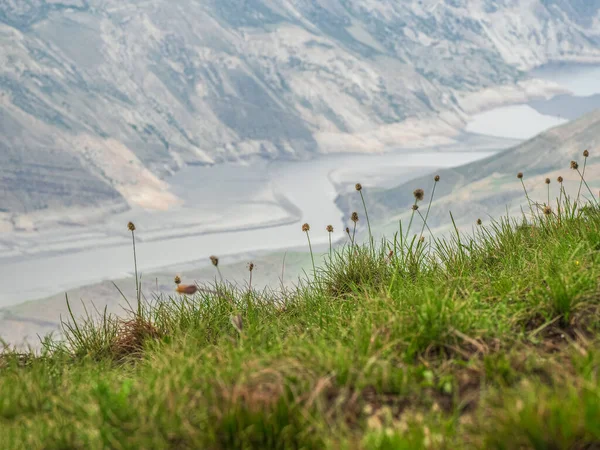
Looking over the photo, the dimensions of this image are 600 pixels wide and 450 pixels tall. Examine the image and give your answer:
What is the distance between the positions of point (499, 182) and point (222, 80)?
1096 centimetres

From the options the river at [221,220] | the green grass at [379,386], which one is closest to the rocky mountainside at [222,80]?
the river at [221,220]

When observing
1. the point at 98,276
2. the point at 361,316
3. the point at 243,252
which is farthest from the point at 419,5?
the point at 361,316

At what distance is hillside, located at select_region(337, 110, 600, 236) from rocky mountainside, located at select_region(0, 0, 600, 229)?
488 centimetres

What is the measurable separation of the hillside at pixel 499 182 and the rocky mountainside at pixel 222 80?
488cm

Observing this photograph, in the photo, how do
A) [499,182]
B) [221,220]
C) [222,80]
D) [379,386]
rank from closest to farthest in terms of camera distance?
1. [379,386]
2. [499,182]
3. [221,220]
4. [222,80]

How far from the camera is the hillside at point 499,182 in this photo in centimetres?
1688

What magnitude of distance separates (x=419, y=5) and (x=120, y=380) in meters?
29.7

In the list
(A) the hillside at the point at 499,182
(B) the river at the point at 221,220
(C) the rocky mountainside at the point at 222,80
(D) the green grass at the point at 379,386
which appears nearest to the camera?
(D) the green grass at the point at 379,386

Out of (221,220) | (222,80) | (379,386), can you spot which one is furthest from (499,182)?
(379,386)

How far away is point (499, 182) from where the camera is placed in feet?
62.2

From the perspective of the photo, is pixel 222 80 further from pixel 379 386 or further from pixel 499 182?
pixel 379 386

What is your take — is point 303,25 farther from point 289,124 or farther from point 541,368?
point 541,368

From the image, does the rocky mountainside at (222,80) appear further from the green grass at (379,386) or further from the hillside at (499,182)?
the green grass at (379,386)

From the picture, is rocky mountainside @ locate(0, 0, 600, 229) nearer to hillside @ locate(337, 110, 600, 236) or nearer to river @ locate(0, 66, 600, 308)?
river @ locate(0, 66, 600, 308)
